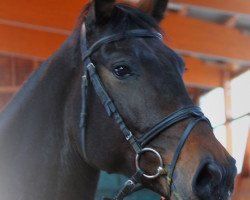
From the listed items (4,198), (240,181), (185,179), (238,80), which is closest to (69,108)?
(4,198)

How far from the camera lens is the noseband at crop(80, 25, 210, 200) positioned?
1648mm

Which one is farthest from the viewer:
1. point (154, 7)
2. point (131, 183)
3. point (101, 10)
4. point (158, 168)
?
point (154, 7)

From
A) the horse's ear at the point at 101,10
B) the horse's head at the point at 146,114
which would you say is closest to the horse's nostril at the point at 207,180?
the horse's head at the point at 146,114

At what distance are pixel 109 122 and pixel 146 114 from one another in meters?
0.16

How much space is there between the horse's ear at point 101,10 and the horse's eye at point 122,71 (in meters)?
0.24

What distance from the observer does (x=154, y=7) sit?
2119 millimetres

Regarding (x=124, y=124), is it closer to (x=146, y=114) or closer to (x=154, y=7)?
(x=146, y=114)

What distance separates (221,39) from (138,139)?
13.6ft

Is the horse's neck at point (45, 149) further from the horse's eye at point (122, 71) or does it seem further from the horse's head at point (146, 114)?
the horse's eye at point (122, 71)

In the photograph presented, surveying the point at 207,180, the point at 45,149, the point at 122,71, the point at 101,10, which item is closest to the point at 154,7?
the point at 101,10

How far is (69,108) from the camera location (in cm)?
193

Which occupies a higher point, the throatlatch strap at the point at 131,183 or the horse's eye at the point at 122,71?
the horse's eye at the point at 122,71

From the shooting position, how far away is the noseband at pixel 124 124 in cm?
165

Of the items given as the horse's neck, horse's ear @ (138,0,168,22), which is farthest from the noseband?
horse's ear @ (138,0,168,22)
